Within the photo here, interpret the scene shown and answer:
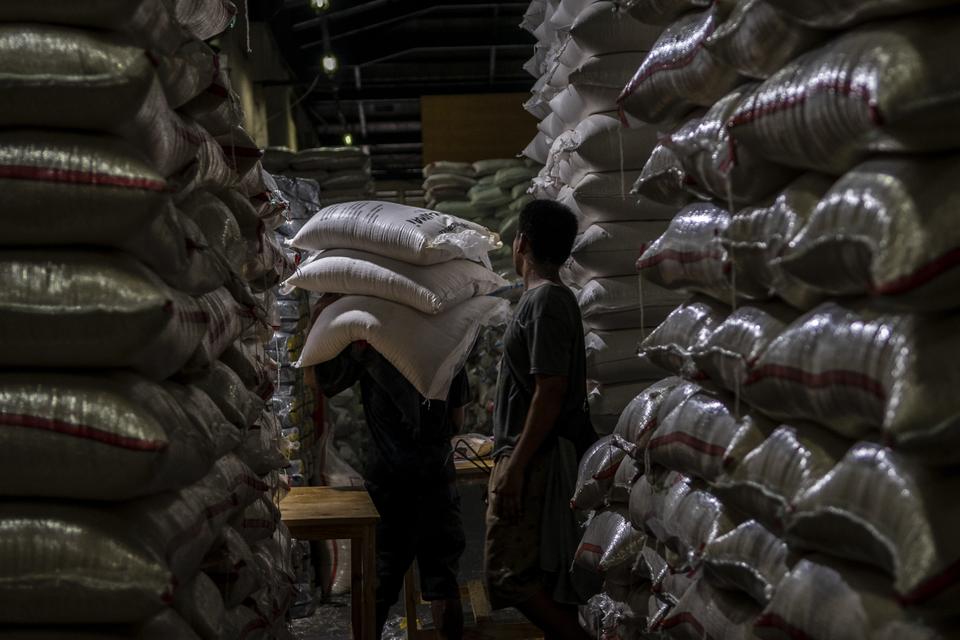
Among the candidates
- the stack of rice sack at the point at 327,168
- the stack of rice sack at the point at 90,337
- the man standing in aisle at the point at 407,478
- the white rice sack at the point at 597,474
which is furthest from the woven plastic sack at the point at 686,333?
the stack of rice sack at the point at 327,168

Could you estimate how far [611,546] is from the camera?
9.98 feet

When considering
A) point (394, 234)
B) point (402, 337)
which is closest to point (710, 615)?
point (402, 337)

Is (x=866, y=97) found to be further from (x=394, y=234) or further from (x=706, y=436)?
(x=394, y=234)

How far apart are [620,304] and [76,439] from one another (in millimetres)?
2301

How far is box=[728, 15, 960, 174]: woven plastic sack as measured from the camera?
1.31 m

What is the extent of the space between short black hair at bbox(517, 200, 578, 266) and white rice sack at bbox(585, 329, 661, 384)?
0.32m

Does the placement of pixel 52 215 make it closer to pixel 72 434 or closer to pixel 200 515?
pixel 72 434

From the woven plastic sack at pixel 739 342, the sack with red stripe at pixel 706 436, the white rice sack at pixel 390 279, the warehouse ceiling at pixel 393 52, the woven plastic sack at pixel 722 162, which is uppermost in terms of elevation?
the warehouse ceiling at pixel 393 52

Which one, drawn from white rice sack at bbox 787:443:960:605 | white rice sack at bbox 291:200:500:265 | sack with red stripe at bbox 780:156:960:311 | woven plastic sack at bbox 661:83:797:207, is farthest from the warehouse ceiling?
white rice sack at bbox 787:443:960:605

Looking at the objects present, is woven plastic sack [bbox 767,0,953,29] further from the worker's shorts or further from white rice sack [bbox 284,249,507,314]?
the worker's shorts

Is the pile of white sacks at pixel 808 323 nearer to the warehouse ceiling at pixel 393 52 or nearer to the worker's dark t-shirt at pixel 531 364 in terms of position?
the worker's dark t-shirt at pixel 531 364

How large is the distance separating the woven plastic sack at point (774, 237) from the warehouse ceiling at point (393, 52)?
7.43 m

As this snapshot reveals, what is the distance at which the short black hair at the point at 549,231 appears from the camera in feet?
12.4

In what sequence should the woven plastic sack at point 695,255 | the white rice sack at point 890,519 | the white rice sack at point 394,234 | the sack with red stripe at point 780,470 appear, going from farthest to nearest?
the white rice sack at point 394,234, the woven plastic sack at point 695,255, the sack with red stripe at point 780,470, the white rice sack at point 890,519
